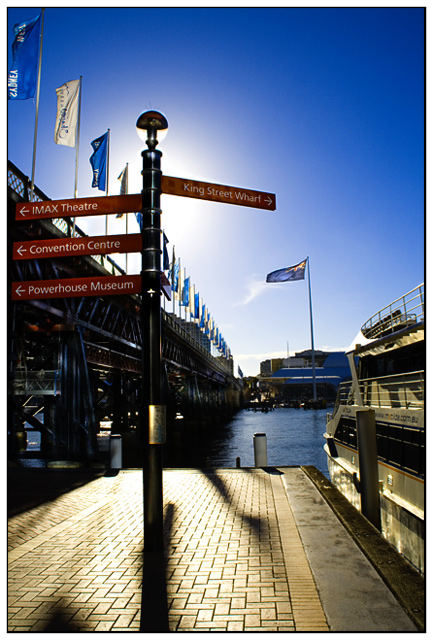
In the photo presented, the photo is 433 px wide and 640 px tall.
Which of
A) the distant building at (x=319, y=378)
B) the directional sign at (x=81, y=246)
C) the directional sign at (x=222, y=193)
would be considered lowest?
the distant building at (x=319, y=378)

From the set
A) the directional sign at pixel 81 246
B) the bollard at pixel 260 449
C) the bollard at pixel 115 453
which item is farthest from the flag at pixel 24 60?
the bollard at pixel 260 449

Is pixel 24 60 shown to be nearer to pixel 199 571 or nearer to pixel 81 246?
pixel 81 246

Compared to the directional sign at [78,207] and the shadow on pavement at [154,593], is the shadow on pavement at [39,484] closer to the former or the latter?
the shadow on pavement at [154,593]

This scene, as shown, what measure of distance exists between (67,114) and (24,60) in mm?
2963

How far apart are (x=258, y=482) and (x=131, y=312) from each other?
797 inches

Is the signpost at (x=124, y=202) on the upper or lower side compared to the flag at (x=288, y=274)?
lower

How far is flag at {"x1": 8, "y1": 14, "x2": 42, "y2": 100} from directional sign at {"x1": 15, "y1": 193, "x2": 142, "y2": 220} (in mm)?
14644

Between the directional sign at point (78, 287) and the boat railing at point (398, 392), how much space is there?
6995 mm

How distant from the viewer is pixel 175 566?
233 inches

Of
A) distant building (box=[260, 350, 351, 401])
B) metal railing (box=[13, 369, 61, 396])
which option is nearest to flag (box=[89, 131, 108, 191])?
metal railing (box=[13, 369, 61, 396])

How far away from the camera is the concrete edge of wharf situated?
464cm

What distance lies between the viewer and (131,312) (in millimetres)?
29828

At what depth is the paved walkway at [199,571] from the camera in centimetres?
447

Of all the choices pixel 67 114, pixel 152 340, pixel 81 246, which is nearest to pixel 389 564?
pixel 152 340
